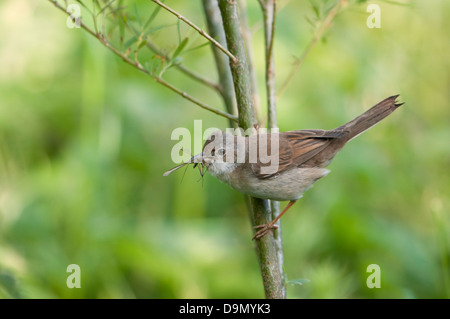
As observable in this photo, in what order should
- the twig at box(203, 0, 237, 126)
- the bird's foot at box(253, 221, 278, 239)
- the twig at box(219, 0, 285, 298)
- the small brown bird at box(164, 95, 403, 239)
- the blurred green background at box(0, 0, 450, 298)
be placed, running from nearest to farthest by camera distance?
the twig at box(219, 0, 285, 298) < the bird's foot at box(253, 221, 278, 239) < the small brown bird at box(164, 95, 403, 239) < the twig at box(203, 0, 237, 126) < the blurred green background at box(0, 0, 450, 298)

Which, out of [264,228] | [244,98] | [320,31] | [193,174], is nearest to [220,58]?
[320,31]

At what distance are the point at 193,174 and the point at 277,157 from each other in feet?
5.55

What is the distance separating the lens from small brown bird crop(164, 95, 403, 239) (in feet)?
8.75

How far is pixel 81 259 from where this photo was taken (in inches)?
153

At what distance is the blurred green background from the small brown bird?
2.43ft

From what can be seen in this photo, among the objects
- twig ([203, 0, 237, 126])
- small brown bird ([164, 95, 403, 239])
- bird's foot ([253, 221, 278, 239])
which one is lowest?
bird's foot ([253, 221, 278, 239])

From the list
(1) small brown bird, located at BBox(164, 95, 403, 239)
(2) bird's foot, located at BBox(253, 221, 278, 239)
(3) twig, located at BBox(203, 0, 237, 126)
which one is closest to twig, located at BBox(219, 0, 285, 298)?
(2) bird's foot, located at BBox(253, 221, 278, 239)

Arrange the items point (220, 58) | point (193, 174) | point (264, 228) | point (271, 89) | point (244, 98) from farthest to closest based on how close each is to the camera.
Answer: point (193, 174) < point (220, 58) < point (271, 89) < point (264, 228) < point (244, 98)

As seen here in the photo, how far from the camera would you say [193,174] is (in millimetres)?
4523

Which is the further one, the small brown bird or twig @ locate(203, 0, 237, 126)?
twig @ locate(203, 0, 237, 126)

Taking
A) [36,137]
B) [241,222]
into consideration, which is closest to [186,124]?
[241,222]

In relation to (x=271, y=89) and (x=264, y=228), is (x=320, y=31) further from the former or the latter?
(x=264, y=228)

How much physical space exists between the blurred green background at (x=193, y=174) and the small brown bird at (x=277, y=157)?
2.43ft

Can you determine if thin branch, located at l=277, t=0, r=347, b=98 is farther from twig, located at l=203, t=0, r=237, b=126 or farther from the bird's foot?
the bird's foot
